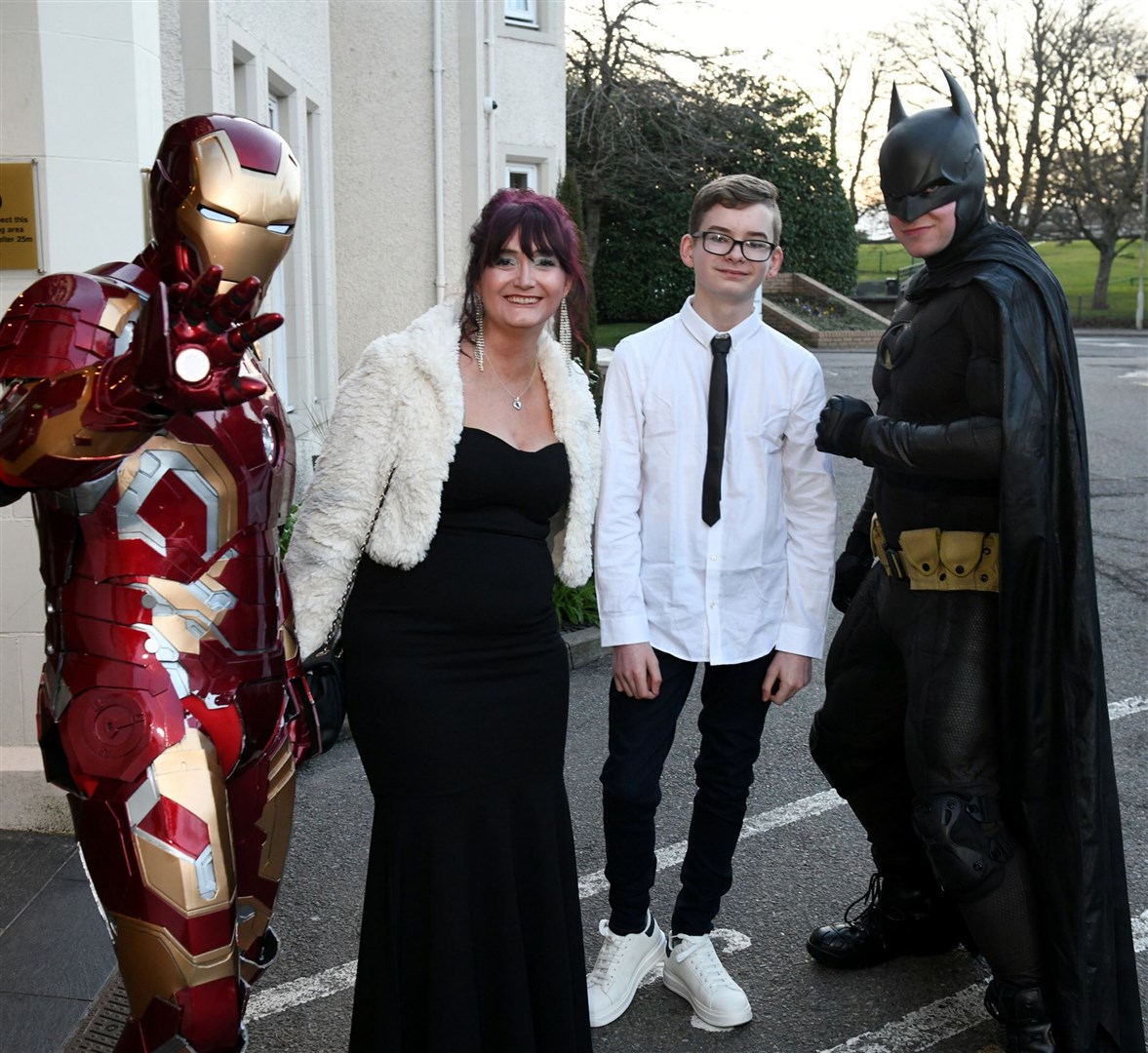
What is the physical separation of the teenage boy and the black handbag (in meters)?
0.72

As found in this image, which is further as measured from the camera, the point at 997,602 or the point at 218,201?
the point at 997,602

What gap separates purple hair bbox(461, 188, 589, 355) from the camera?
110 inches

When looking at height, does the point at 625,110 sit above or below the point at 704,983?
above

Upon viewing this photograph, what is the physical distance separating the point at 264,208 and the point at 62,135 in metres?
2.19

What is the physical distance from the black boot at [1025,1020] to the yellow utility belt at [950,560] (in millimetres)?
969

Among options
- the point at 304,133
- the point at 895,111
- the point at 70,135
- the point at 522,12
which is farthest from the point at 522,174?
the point at 895,111

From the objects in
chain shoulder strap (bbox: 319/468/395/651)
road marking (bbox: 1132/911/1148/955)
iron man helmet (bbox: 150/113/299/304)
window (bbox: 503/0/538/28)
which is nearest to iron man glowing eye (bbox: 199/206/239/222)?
iron man helmet (bbox: 150/113/299/304)

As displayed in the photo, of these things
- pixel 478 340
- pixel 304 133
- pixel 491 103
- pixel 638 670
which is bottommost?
pixel 638 670

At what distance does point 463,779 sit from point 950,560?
1.27 metres

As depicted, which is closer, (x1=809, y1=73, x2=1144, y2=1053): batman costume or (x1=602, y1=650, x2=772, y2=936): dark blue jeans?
(x1=809, y1=73, x2=1144, y2=1053): batman costume

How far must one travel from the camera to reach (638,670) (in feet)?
10.6

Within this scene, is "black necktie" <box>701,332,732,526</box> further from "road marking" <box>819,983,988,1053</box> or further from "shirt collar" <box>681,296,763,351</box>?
"road marking" <box>819,983,988,1053</box>

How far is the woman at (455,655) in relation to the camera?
2.71 metres

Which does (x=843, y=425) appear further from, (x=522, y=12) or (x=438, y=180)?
(x=522, y=12)
